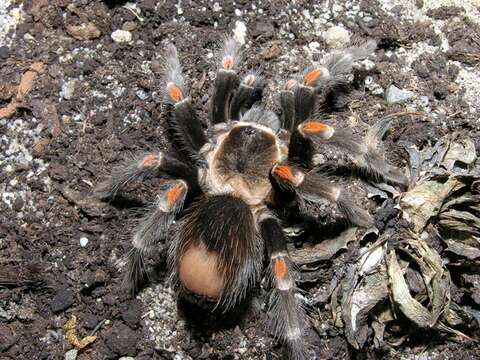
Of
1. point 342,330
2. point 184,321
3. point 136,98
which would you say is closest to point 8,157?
point 136,98

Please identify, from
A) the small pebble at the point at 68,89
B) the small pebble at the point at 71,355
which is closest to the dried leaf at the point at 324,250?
the small pebble at the point at 71,355

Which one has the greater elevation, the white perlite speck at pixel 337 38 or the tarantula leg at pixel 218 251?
the white perlite speck at pixel 337 38

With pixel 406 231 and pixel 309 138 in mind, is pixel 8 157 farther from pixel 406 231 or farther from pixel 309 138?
pixel 406 231

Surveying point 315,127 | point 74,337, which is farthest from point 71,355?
point 315,127

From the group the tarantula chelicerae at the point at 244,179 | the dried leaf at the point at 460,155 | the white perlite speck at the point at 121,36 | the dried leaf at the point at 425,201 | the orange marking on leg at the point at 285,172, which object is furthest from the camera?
the white perlite speck at the point at 121,36

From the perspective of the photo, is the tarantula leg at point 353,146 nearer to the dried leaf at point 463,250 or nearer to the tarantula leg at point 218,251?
the dried leaf at point 463,250

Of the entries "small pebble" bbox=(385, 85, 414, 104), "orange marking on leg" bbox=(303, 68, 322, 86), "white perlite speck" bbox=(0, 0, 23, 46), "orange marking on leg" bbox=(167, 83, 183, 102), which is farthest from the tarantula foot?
"small pebble" bbox=(385, 85, 414, 104)
